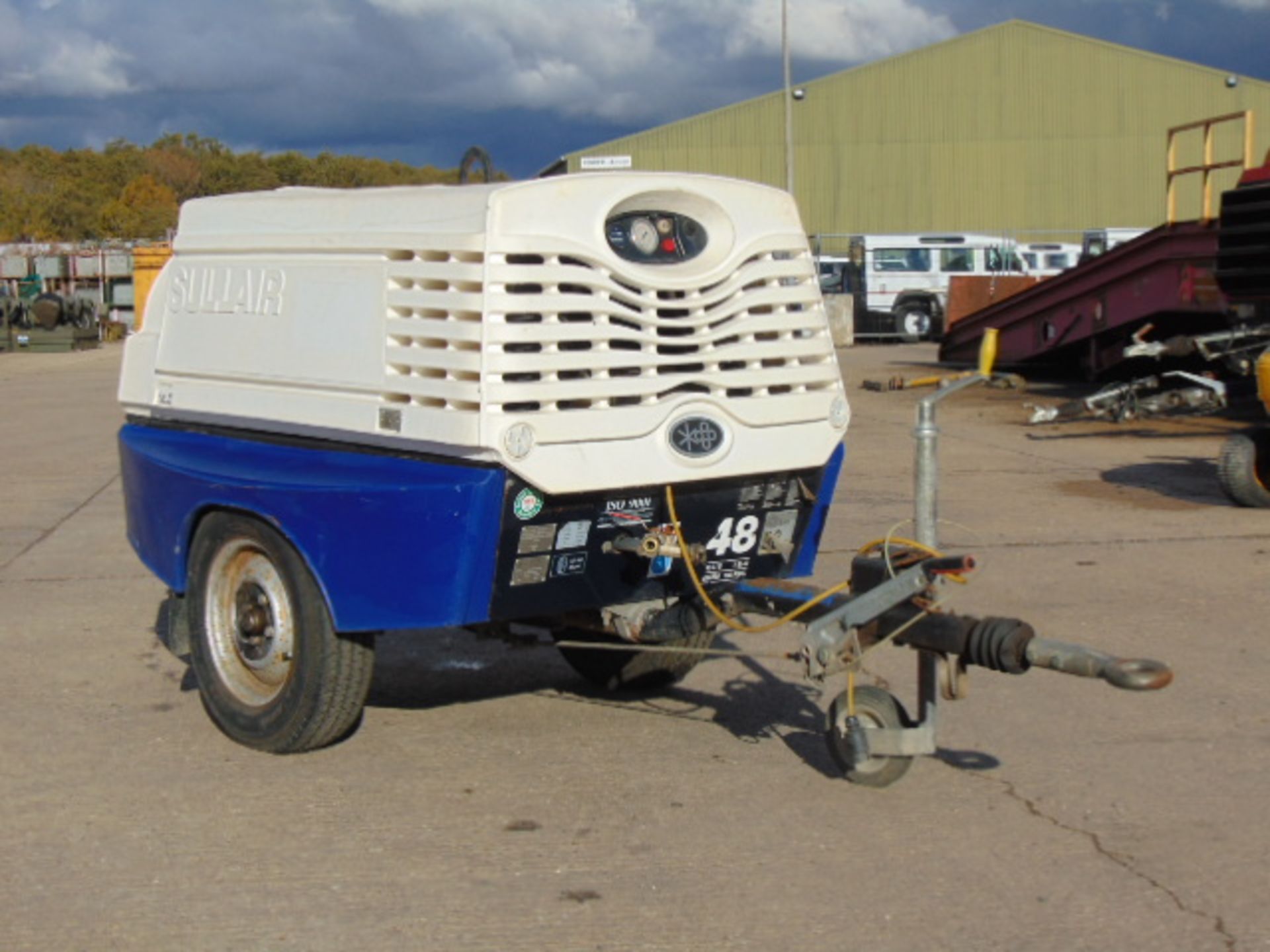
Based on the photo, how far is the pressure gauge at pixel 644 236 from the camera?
Answer: 545cm

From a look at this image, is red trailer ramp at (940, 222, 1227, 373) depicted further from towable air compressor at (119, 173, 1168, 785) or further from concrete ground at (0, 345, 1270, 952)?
towable air compressor at (119, 173, 1168, 785)

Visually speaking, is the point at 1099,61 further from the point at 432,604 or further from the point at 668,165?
the point at 432,604

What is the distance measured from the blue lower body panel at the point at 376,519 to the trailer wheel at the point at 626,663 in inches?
52.2

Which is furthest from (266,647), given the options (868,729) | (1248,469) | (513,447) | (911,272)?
(911,272)

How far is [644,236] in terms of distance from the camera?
5.46 metres

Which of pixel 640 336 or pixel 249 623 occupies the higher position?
pixel 640 336

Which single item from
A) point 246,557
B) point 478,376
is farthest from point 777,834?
point 246,557

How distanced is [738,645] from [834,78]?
4652cm

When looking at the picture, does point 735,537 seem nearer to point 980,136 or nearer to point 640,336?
point 640,336

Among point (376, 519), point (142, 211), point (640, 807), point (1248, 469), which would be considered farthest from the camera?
point (142, 211)

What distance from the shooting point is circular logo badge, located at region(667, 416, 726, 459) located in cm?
545

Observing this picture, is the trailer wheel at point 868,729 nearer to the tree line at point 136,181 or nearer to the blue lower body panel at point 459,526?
the blue lower body panel at point 459,526

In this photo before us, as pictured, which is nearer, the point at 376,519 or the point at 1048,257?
the point at 376,519

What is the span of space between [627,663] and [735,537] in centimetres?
110
